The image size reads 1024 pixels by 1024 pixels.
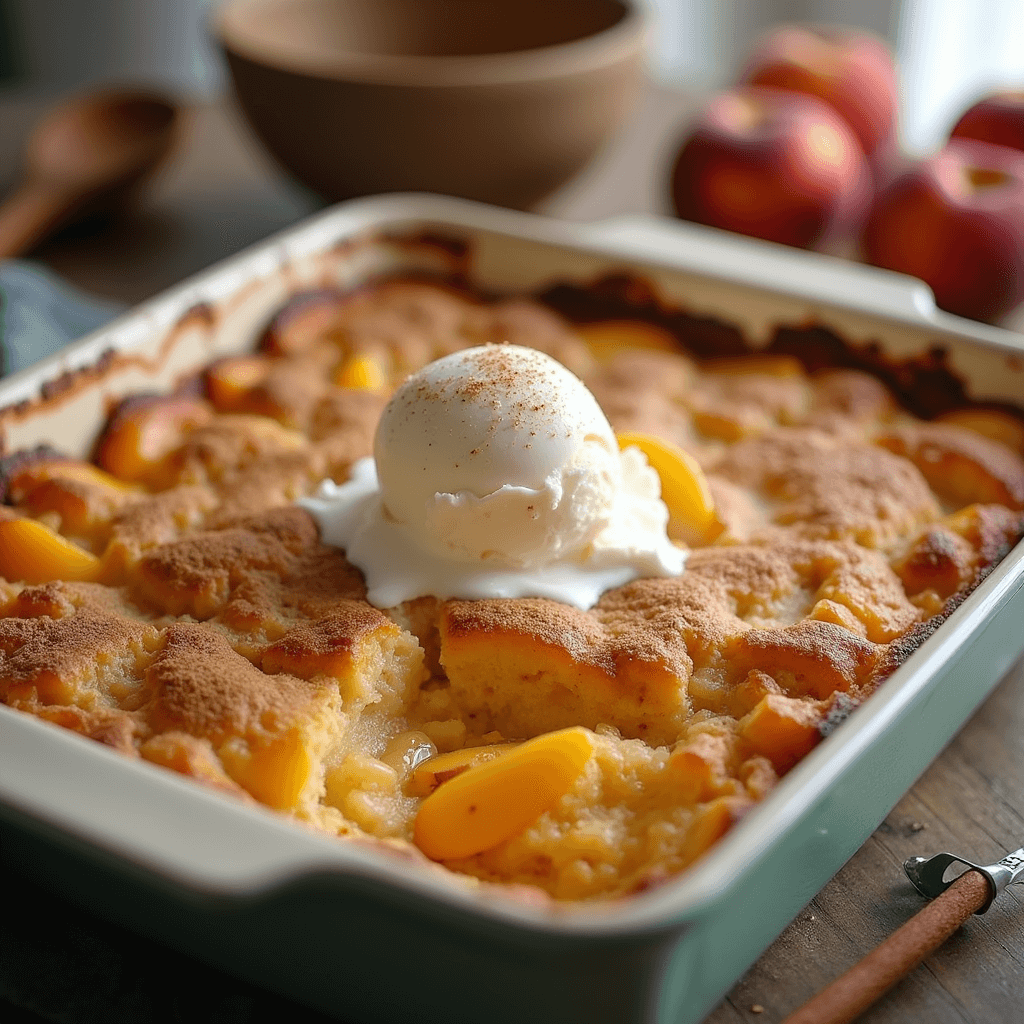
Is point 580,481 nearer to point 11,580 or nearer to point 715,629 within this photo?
point 715,629

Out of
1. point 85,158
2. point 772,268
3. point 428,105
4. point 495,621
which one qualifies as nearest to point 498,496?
point 495,621

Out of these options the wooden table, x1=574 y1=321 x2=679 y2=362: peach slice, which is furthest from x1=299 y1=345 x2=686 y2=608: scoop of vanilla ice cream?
x1=574 y1=321 x2=679 y2=362: peach slice

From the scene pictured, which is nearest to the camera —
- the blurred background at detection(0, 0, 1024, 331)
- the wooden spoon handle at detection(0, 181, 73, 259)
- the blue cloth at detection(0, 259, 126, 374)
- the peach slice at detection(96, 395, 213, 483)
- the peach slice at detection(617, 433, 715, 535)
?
the peach slice at detection(617, 433, 715, 535)

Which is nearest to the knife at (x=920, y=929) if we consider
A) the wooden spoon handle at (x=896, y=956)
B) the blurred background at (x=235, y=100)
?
the wooden spoon handle at (x=896, y=956)

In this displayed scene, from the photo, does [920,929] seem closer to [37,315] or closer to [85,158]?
[37,315]

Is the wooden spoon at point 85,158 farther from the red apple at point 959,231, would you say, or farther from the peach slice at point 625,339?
the red apple at point 959,231

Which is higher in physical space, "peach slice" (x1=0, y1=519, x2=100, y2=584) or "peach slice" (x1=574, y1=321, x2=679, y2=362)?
"peach slice" (x1=0, y1=519, x2=100, y2=584)

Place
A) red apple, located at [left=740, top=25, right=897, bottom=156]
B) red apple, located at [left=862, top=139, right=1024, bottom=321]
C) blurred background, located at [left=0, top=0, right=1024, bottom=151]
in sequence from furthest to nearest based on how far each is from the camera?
blurred background, located at [left=0, top=0, right=1024, bottom=151], red apple, located at [left=740, top=25, right=897, bottom=156], red apple, located at [left=862, top=139, right=1024, bottom=321]

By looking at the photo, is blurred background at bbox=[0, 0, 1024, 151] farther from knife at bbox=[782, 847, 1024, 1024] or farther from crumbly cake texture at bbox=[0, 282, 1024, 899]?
knife at bbox=[782, 847, 1024, 1024]
